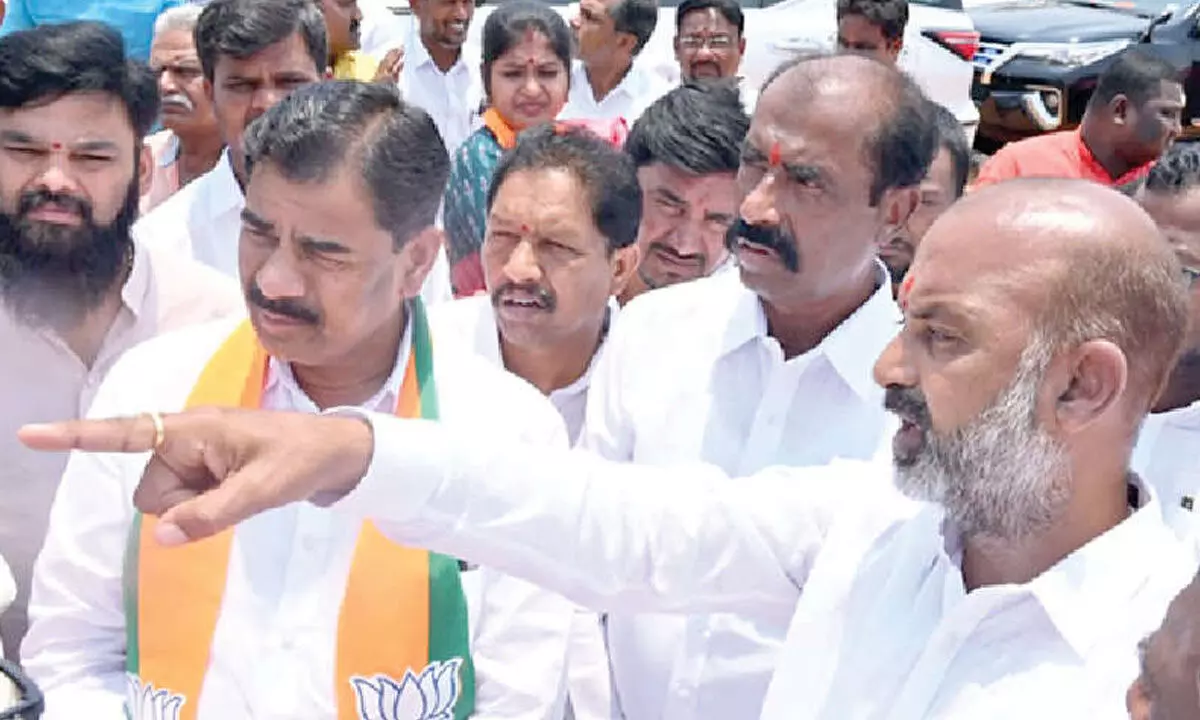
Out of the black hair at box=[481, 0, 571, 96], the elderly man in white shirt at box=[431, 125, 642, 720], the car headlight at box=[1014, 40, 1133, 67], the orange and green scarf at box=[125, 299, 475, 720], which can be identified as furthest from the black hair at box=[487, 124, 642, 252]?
the car headlight at box=[1014, 40, 1133, 67]

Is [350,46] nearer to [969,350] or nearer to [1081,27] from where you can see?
[969,350]

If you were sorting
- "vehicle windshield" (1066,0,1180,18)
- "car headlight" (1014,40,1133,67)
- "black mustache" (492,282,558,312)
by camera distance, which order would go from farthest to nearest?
"vehicle windshield" (1066,0,1180,18) < "car headlight" (1014,40,1133,67) < "black mustache" (492,282,558,312)

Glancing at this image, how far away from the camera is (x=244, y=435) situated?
1.43 meters

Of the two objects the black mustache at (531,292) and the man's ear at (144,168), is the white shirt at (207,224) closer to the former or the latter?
the man's ear at (144,168)

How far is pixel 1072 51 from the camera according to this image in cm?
1010

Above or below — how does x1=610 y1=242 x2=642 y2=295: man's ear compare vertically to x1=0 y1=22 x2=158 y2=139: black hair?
below

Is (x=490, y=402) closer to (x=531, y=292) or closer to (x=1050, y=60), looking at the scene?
(x=531, y=292)

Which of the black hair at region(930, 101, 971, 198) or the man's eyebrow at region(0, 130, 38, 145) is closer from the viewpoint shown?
the man's eyebrow at region(0, 130, 38, 145)

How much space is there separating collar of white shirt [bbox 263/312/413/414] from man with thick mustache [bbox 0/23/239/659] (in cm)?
54

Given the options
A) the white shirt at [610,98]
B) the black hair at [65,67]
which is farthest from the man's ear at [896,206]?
the white shirt at [610,98]

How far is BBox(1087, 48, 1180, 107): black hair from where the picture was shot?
5598 mm

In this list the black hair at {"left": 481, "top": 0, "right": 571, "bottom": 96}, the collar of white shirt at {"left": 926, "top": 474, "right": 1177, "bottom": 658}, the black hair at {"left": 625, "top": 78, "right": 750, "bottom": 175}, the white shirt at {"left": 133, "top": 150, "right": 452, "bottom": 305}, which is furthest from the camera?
the black hair at {"left": 481, "top": 0, "right": 571, "bottom": 96}

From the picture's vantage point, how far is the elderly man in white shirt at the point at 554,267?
263cm

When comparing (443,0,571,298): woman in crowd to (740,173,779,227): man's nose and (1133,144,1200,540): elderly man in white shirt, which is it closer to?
(740,173,779,227): man's nose
